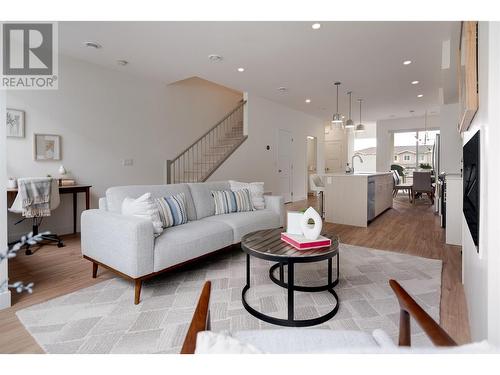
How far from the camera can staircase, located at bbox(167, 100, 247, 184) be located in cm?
580

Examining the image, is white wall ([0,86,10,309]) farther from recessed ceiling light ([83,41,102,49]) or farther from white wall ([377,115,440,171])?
white wall ([377,115,440,171])

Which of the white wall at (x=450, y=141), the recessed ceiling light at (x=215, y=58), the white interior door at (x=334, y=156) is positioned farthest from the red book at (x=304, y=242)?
the white interior door at (x=334, y=156)

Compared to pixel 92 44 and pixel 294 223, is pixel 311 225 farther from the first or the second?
pixel 92 44

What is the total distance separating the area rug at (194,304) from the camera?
163 cm

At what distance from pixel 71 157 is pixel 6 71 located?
4.33 ft

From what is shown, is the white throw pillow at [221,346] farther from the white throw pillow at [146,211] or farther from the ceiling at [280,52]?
the ceiling at [280,52]

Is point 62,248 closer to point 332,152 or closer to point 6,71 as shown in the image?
point 6,71

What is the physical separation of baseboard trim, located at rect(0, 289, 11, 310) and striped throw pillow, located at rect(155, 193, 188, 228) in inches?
46.9

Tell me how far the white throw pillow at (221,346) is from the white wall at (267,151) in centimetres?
515

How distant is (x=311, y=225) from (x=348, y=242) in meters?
1.89

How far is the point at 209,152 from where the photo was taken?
6.66 meters

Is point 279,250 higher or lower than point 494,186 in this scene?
lower

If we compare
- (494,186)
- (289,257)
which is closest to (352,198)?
(289,257)
